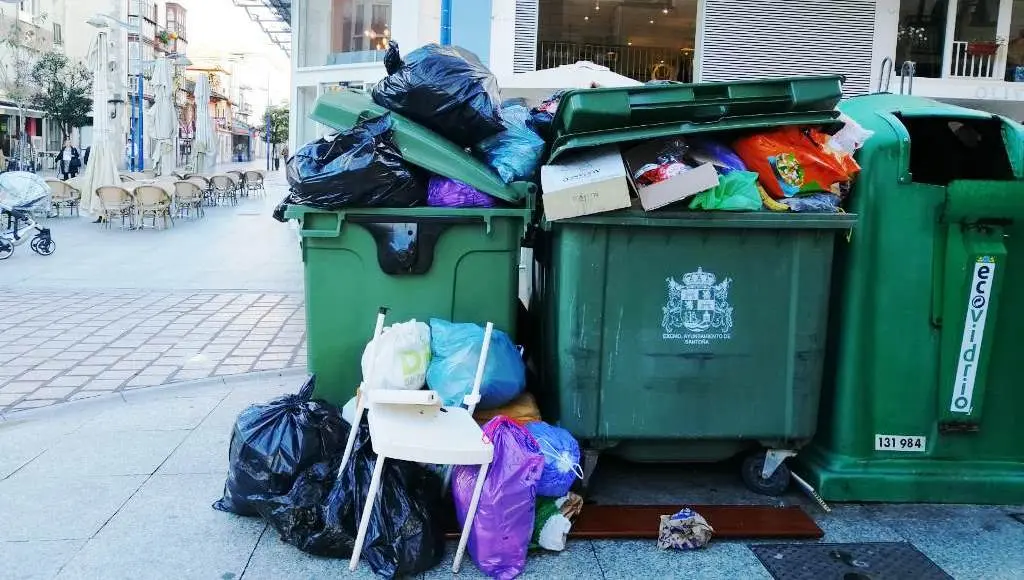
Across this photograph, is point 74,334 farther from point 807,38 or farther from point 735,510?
point 807,38

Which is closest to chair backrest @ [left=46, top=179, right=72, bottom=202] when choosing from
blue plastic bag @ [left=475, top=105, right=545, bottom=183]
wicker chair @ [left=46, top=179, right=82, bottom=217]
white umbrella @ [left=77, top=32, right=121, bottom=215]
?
wicker chair @ [left=46, top=179, right=82, bottom=217]

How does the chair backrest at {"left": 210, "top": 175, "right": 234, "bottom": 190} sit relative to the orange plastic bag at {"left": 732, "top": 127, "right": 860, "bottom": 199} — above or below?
below

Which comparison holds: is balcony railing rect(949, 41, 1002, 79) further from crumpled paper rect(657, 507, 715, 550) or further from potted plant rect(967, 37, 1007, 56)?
crumpled paper rect(657, 507, 715, 550)

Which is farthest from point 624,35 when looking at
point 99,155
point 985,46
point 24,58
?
point 24,58

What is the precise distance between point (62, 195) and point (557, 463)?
16.1 m

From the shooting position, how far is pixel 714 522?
3371 millimetres

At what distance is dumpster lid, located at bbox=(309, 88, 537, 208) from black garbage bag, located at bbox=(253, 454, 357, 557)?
4.64 ft

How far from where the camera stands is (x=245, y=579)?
2906 mm

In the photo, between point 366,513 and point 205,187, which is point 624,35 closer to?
point 205,187

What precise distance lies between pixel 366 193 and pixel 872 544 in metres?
2.53

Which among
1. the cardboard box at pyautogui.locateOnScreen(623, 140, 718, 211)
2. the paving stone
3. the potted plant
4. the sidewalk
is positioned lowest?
the paving stone

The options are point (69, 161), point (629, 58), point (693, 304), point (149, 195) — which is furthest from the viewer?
point (69, 161)

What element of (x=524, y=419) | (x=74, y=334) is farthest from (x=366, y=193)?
(x=74, y=334)

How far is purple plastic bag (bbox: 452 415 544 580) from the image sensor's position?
2959 millimetres
